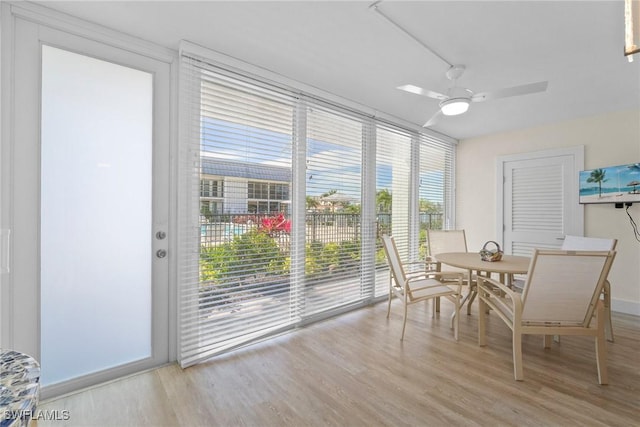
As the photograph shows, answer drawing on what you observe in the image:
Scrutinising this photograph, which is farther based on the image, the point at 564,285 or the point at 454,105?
the point at 454,105

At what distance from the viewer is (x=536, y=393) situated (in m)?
1.99

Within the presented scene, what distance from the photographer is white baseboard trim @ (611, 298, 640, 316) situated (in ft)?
11.6

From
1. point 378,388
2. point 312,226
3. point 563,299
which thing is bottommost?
point 378,388

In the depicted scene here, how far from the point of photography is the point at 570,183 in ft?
A: 13.2

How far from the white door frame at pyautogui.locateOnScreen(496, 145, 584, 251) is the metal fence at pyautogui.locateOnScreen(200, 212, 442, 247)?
3.52 feet

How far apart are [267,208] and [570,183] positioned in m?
4.18

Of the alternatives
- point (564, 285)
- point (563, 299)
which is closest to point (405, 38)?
point (564, 285)

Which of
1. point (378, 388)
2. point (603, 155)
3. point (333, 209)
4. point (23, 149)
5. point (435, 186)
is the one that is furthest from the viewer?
point (435, 186)

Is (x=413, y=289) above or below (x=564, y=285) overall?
below

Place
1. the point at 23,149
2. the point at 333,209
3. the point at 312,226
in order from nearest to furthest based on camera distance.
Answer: the point at 23,149 < the point at 312,226 < the point at 333,209

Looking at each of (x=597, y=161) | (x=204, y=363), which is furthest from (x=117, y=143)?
(x=597, y=161)

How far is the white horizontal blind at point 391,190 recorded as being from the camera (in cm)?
398

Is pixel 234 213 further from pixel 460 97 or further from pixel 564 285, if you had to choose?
pixel 564 285

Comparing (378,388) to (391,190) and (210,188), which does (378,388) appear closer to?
(210,188)
